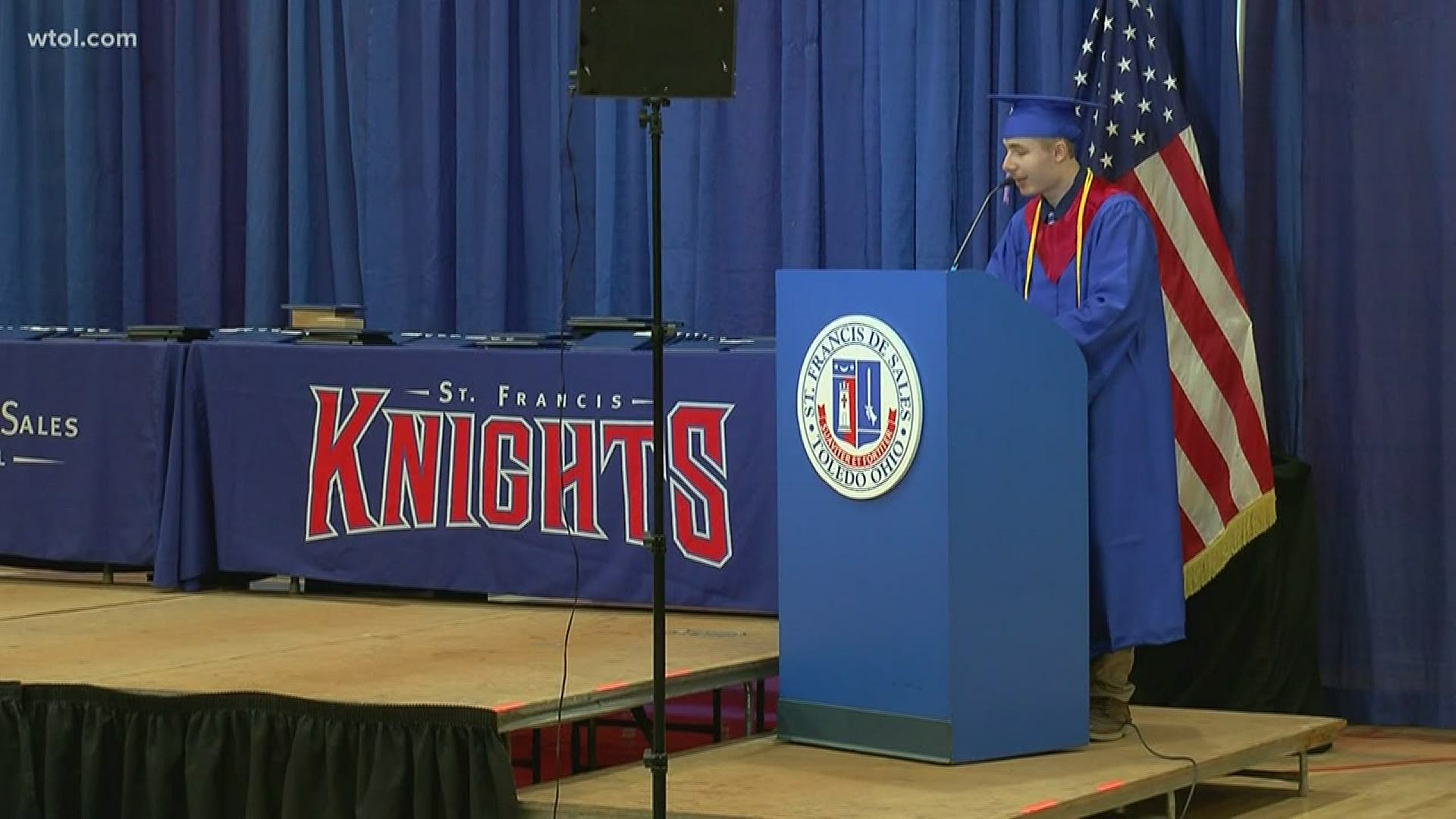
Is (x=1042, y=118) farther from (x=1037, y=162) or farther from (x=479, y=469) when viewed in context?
(x=479, y=469)

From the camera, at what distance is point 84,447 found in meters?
6.63

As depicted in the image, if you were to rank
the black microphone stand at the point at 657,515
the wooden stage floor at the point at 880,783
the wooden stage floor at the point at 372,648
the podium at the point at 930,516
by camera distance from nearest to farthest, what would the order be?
1. the black microphone stand at the point at 657,515
2. the wooden stage floor at the point at 880,783
3. the podium at the point at 930,516
4. the wooden stage floor at the point at 372,648

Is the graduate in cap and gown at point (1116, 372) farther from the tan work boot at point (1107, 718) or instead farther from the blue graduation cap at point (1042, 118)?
the tan work boot at point (1107, 718)

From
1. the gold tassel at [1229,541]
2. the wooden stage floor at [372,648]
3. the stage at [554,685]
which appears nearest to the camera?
the stage at [554,685]

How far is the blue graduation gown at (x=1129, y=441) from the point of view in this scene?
4945 millimetres

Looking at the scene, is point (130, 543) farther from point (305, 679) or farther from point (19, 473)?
point (305, 679)

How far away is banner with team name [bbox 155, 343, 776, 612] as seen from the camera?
5902 mm

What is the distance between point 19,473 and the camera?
6.73m

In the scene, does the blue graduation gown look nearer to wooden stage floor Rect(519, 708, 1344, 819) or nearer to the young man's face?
the young man's face

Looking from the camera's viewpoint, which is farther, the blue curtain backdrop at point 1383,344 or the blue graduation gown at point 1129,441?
the blue curtain backdrop at point 1383,344

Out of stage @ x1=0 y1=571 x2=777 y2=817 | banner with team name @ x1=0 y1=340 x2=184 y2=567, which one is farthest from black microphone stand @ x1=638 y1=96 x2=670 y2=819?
banner with team name @ x1=0 y1=340 x2=184 y2=567

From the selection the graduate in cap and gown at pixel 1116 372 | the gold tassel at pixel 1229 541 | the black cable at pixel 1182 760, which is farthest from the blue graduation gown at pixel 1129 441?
the gold tassel at pixel 1229 541

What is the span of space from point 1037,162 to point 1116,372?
1.64 ft

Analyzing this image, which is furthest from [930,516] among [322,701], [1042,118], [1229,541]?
[1229,541]
